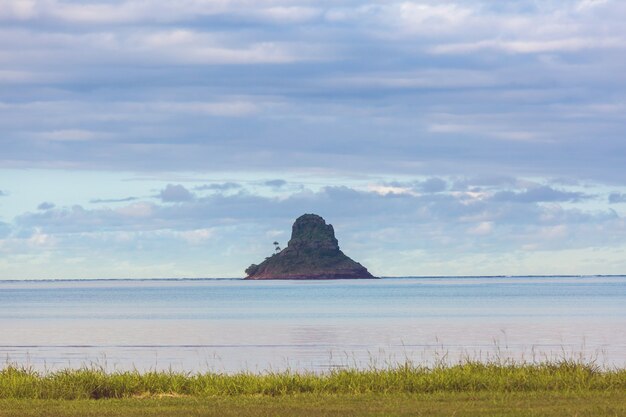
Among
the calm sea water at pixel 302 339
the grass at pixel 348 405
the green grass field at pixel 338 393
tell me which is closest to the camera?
the grass at pixel 348 405

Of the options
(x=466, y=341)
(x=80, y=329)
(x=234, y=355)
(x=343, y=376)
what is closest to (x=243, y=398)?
(x=343, y=376)

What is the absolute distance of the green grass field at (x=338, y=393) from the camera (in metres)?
22.8

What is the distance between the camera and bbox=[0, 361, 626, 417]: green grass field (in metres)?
22.8

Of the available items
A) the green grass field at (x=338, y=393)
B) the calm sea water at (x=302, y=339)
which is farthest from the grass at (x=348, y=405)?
the calm sea water at (x=302, y=339)

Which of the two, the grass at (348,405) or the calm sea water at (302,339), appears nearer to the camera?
the grass at (348,405)

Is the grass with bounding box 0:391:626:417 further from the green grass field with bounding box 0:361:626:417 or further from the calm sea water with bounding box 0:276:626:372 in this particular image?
the calm sea water with bounding box 0:276:626:372

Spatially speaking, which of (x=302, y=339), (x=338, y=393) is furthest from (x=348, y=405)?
(x=302, y=339)

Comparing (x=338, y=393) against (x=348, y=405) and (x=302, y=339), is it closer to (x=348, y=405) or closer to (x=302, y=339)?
(x=348, y=405)

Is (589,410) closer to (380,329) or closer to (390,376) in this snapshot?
(390,376)

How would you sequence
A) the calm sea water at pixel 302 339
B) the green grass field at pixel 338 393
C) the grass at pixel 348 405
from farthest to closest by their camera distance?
the calm sea water at pixel 302 339
the green grass field at pixel 338 393
the grass at pixel 348 405

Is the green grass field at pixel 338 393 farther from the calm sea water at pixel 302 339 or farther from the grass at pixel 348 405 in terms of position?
the calm sea water at pixel 302 339

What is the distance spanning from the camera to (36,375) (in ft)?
92.6

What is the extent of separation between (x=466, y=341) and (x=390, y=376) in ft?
120

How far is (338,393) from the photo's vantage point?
26094 mm
